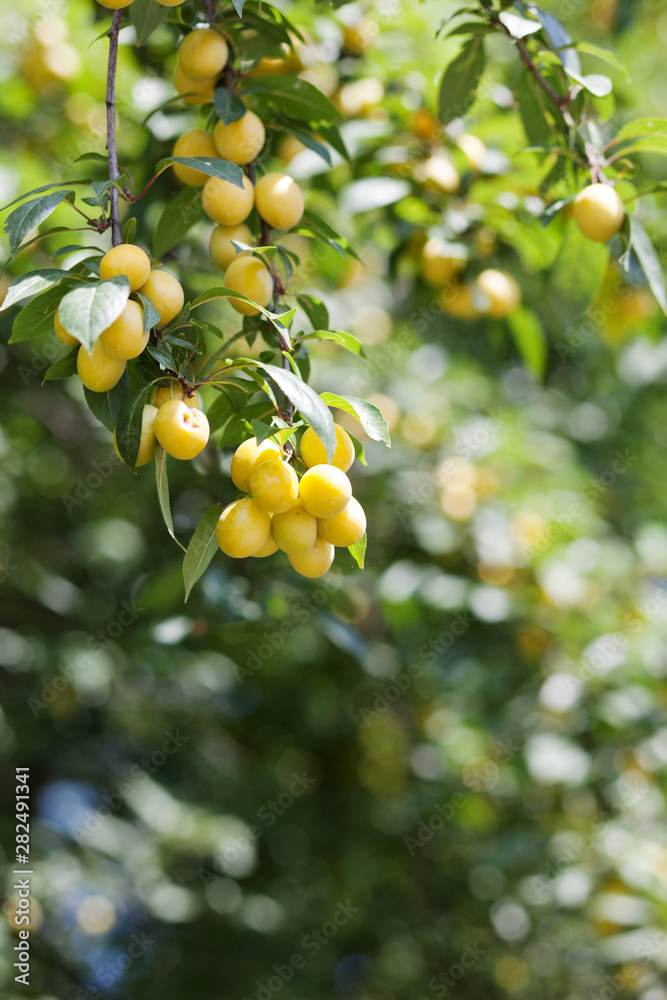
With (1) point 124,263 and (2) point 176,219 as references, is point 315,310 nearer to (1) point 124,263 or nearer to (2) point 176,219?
(2) point 176,219

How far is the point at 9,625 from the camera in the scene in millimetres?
2365

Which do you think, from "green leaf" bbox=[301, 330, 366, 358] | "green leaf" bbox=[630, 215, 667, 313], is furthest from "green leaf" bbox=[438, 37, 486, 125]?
"green leaf" bbox=[301, 330, 366, 358]

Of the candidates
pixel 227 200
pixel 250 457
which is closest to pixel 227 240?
pixel 227 200

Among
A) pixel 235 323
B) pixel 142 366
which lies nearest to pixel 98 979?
pixel 235 323

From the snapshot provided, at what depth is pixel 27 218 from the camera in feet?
2.32

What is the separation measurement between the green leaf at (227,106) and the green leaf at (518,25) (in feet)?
1.17

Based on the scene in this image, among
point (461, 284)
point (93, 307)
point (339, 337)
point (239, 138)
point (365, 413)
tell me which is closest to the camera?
point (93, 307)

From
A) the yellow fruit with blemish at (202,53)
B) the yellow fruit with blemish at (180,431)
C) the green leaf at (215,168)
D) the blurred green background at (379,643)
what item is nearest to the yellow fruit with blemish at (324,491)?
the yellow fruit with blemish at (180,431)

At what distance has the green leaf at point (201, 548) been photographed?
0.73 m

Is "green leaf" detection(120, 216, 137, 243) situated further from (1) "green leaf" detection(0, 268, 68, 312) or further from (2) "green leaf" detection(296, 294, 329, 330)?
(2) "green leaf" detection(296, 294, 329, 330)

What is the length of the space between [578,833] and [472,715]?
17.4 inches

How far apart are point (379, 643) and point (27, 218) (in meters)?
1.89

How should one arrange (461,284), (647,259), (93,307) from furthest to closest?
(461,284) → (647,259) → (93,307)

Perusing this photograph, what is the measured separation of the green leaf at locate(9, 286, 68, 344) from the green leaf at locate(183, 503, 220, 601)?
25 centimetres
